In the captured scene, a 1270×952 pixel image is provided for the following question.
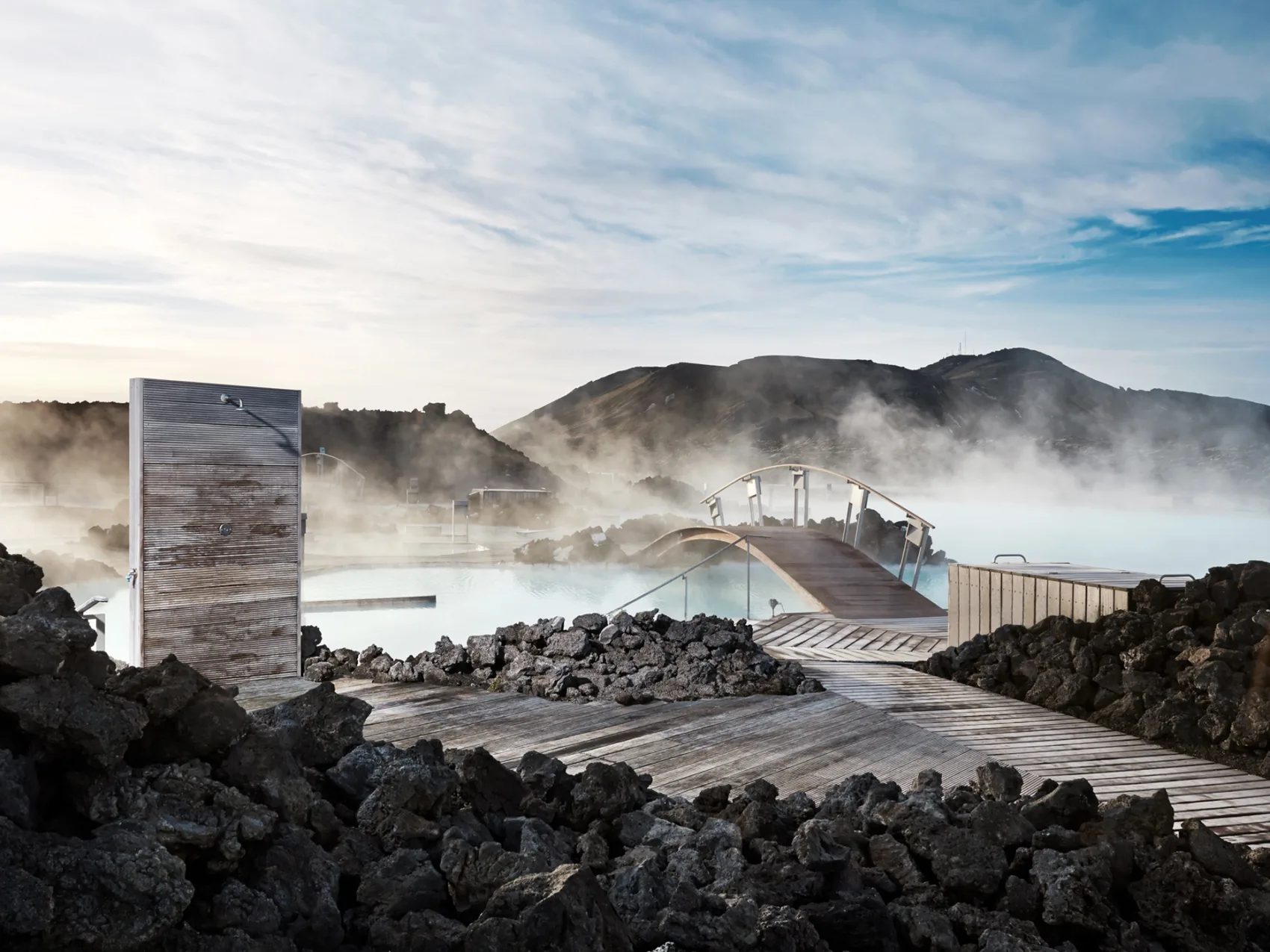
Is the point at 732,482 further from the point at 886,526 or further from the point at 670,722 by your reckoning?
the point at 670,722

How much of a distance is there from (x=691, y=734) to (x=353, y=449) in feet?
143

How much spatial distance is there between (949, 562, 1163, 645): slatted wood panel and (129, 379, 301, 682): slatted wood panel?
4.82m

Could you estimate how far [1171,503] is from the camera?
128 feet

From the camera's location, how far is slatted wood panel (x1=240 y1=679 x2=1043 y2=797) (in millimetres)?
4312

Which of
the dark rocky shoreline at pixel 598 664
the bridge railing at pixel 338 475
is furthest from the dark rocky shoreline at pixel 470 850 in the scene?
the bridge railing at pixel 338 475

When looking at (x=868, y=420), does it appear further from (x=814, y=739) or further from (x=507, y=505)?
(x=814, y=739)

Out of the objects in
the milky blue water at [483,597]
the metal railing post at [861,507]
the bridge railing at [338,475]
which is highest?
the bridge railing at [338,475]

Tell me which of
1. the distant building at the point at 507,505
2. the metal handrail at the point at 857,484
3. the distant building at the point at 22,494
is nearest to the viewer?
the metal handrail at the point at 857,484

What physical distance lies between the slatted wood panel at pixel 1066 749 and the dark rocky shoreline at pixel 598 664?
0.59 m

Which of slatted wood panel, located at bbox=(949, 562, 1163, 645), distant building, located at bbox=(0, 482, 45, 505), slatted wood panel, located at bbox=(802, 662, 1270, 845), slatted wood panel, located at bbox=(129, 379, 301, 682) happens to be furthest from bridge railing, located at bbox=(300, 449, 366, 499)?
slatted wood panel, located at bbox=(802, 662, 1270, 845)

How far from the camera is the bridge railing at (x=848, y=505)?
485 inches

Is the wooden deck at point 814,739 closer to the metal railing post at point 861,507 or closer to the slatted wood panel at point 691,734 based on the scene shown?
the slatted wood panel at point 691,734

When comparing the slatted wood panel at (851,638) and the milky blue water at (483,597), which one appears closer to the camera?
the slatted wood panel at (851,638)

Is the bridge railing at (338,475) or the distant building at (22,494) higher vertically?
the bridge railing at (338,475)
